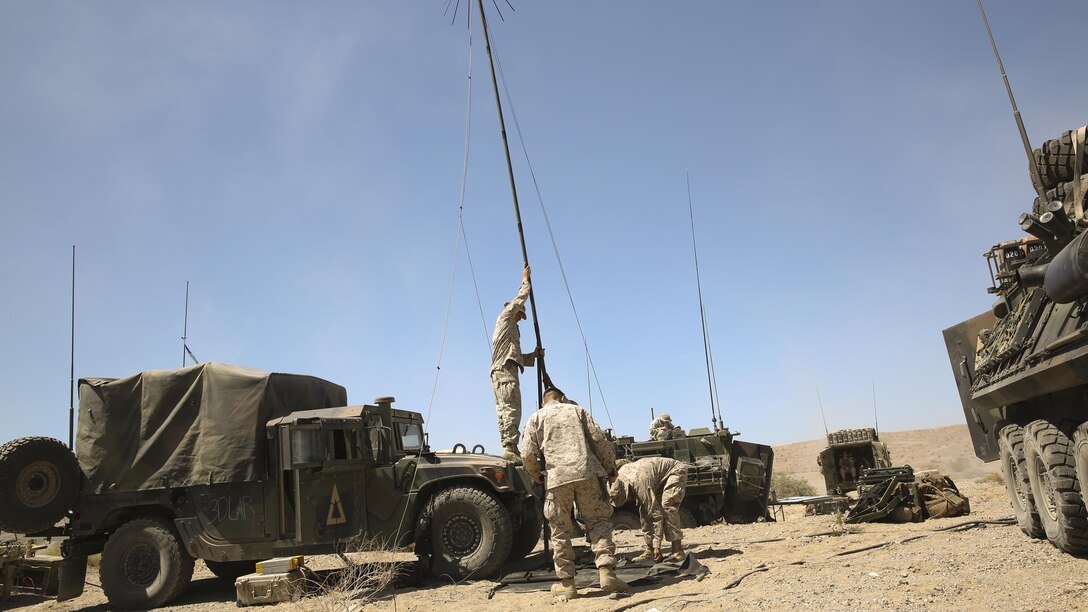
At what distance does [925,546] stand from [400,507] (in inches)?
220

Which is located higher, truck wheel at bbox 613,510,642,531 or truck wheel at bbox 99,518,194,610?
truck wheel at bbox 99,518,194,610

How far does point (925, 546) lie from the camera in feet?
25.1

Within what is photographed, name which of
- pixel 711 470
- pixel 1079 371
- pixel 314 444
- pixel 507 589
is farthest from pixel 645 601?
pixel 711 470

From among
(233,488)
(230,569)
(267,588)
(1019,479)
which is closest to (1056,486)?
(1019,479)

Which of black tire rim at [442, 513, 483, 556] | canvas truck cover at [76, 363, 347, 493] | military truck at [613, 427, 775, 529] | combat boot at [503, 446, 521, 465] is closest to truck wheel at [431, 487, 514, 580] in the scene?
black tire rim at [442, 513, 483, 556]

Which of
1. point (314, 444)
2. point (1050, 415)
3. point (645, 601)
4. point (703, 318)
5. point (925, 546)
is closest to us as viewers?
point (645, 601)

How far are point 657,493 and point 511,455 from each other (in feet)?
5.90

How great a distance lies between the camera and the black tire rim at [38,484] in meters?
9.03

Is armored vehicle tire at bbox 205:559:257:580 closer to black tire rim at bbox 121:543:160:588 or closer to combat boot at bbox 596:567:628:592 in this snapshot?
black tire rim at bbox 121:543:160:588

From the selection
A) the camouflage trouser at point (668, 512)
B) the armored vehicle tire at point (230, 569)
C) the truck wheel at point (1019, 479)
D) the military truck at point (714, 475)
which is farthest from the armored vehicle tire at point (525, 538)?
the truck wheel at point (1019, 479)

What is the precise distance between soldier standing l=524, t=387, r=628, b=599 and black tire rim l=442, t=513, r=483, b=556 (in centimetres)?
182

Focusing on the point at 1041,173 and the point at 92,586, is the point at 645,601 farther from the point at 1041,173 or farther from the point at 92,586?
the point at 92,586

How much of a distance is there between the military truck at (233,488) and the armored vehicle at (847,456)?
1173cm

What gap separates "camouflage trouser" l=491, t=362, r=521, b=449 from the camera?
30.8ft
